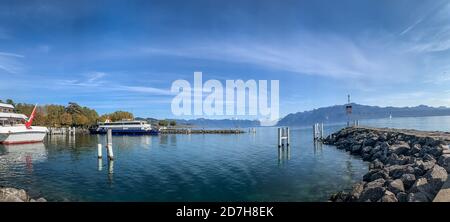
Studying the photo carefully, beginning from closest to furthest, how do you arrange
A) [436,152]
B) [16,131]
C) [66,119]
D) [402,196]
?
1. [402,196]
2. [436,152]
3. [16,131]
4. [66,119]

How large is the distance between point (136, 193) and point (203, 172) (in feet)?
32.5

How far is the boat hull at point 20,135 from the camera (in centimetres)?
6850

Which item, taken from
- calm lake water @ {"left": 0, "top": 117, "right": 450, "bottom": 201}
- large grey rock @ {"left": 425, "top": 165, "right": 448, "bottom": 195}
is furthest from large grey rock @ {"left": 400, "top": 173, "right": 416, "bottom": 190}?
calm lake water @ {"left": 0, "top": 117, "right": 450, "bottom": 201}

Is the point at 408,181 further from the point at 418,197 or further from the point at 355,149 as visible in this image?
the point at 355,149

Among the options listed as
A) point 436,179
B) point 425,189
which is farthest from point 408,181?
point 425,189

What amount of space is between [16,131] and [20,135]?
5.49 feet

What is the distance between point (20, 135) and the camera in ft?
233

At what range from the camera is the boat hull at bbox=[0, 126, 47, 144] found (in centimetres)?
6850

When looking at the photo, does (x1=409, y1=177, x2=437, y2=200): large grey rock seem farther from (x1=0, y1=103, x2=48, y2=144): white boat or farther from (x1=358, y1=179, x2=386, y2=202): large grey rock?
(x1=0, y1=103, x2=48, y2=144): white boat

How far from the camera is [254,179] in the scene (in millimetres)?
28109

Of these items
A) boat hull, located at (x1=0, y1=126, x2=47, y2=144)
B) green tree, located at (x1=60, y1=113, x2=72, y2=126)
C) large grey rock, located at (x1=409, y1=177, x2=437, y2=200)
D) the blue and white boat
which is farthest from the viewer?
green tree, located at (x1=60, y1=113, x2=72, y2=126)

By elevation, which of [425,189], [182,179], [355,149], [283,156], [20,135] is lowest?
[283,156]
